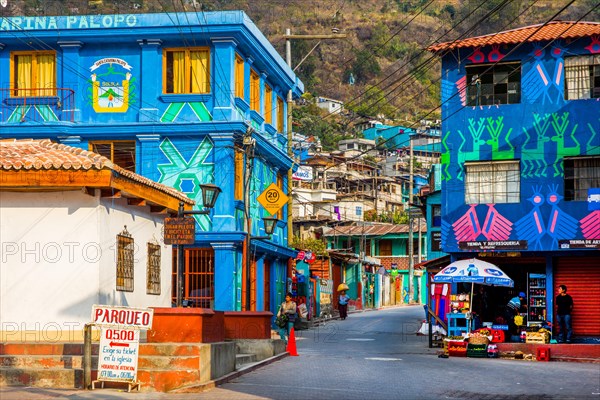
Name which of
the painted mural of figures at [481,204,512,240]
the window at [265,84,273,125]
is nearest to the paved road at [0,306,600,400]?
the painted mural of figures at [481,204,512,240]

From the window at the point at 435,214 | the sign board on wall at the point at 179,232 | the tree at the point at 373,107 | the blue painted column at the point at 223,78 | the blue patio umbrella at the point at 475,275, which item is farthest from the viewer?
the tree at the point at 373,107

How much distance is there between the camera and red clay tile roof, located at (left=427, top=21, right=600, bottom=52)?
1242 inches

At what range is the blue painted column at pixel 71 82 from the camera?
36094 mm

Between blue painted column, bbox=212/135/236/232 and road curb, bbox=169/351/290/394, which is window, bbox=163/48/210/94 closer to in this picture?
blue painted column, bbox=212/135/236/232

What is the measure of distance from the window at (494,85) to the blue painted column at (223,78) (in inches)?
306

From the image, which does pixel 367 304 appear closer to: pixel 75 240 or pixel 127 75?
pixel 127 75

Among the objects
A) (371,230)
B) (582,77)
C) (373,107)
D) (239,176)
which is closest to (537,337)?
(582,77)

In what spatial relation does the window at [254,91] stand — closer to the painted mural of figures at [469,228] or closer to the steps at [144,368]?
the painted mural of figures at [469,228]

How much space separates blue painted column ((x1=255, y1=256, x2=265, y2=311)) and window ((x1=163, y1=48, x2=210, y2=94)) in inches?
261

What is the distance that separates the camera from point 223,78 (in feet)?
116

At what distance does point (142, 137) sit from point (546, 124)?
43.1 ft

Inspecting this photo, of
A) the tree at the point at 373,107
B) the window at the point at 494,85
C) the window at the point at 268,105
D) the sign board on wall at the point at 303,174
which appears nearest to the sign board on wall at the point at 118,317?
the window at the point at 494,85

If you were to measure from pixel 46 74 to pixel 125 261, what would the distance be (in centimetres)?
1677

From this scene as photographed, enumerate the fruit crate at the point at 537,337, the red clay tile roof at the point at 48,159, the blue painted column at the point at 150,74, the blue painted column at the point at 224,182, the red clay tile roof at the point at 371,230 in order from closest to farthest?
the red clay tile roof at the point at 48,159 < the fruit crate at the point at 537,337 < the blue painted column at the point at 224,182 < the blue painted column at the point at 150,74 < the red clay tile roof at the point at 371,230
